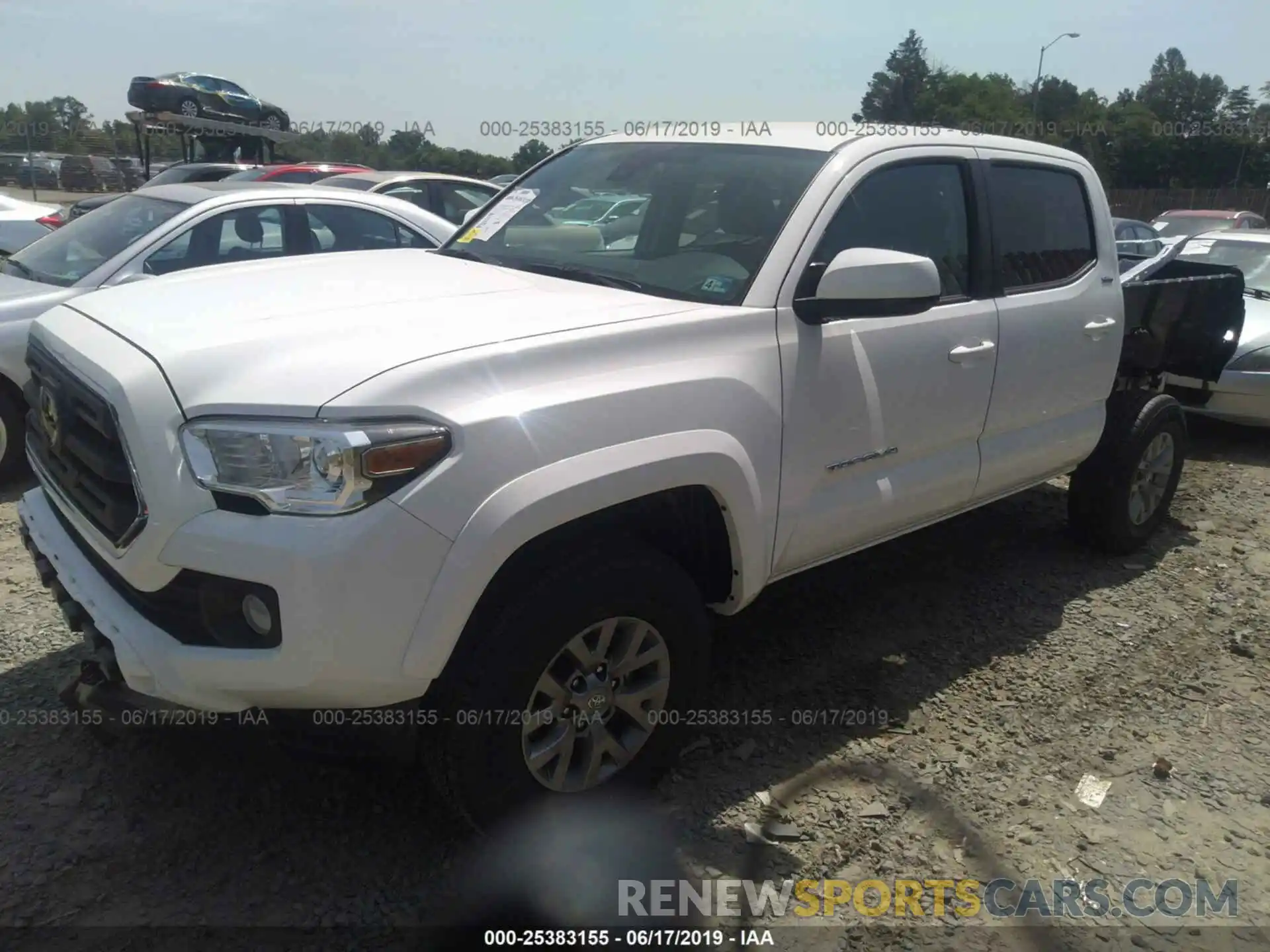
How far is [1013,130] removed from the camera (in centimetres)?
3900

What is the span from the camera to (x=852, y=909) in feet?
8.81

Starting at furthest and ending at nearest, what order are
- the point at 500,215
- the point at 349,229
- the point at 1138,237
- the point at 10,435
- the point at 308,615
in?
the point at 1138,237 → the point at 349,229 → the point at 10,435 → the point at 500,215 → the point at 308,615

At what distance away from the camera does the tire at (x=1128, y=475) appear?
15.9 ft

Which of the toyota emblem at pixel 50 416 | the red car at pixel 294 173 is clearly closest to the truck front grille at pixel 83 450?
the toyota emblem at pixel 50 416

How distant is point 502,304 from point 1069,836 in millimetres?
→ 2274

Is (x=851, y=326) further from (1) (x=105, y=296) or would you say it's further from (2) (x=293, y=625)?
(1) (x=105, y=296)

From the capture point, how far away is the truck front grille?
2371 millimetres

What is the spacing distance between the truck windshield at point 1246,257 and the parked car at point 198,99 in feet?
64.9

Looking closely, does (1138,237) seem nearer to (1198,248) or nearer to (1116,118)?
(1198,248)

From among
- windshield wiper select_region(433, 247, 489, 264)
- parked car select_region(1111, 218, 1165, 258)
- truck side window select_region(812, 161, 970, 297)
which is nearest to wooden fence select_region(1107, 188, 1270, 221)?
parked car select_region(1111, 218, 1165, 258)

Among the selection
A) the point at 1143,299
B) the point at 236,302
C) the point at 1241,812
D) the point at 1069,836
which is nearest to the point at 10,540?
the point at 236,302

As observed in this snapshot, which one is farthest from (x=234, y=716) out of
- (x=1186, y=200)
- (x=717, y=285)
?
(x=1186, y=200)

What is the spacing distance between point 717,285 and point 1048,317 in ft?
5.66

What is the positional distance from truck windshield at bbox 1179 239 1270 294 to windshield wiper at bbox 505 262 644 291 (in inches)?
276
